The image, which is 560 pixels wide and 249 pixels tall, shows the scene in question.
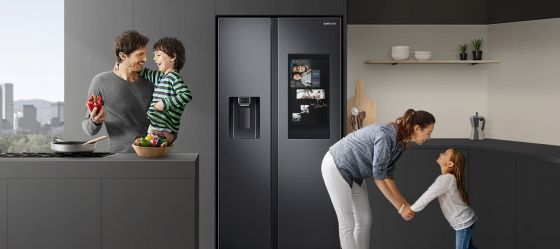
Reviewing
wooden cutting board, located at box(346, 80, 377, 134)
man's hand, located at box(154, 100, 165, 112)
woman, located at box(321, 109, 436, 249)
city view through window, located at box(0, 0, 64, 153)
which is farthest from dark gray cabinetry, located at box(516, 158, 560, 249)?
city view through window, located at box(0, 0, 64, 153)

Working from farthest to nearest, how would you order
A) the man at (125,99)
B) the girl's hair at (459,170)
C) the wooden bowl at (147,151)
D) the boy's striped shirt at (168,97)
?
the girl's hair at (459,170) → the man at (125,99) → the boy's striped shirt at (168,97) → the wooden bowl at (147,151)

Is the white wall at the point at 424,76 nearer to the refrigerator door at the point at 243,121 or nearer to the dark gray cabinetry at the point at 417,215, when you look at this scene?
the dark gray cabinetry at the point at 417,215

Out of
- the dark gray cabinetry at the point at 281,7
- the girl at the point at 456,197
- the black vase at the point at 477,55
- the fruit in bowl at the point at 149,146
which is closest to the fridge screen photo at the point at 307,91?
the dark gray cabinetry at the point at 281,7

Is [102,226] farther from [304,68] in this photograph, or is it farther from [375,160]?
[304,68]

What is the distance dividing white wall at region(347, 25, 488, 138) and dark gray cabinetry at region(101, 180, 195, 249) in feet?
8.68

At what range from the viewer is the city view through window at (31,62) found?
20.1 ft

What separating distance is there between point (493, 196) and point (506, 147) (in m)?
0.37

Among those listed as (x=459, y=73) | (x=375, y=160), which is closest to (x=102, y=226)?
(x=375, y=160)

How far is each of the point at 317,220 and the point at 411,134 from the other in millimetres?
1623

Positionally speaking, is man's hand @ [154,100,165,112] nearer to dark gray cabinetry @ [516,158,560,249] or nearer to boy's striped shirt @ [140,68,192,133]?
boy's striped shirt @ [140,68,192,133]

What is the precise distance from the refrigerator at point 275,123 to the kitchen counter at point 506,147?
75 cm

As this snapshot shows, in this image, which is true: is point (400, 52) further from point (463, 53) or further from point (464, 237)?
point (464, 237)

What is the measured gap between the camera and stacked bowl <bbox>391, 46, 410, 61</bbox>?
5.65 metres

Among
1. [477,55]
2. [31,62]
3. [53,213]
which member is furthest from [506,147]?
[31,62]
